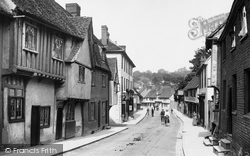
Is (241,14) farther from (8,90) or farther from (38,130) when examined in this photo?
(38,130)

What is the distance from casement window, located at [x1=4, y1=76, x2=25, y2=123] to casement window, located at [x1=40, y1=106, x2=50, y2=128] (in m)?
1.89

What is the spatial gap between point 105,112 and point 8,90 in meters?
17.8

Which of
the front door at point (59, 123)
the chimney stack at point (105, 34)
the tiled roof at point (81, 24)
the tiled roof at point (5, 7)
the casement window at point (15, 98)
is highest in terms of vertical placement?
the chimney stack at point (105, 34)

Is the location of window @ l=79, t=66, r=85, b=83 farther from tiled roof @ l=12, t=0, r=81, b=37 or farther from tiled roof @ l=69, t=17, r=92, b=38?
tiled roof @ l=12, t=0, r=81, b=37

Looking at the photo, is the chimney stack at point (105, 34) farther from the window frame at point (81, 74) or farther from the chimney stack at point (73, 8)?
the window frame at point (81, 74)

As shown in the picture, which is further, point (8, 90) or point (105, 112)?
point (105, 112)

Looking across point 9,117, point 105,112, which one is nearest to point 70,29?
point 9,117

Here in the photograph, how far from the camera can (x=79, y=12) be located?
27.5 m

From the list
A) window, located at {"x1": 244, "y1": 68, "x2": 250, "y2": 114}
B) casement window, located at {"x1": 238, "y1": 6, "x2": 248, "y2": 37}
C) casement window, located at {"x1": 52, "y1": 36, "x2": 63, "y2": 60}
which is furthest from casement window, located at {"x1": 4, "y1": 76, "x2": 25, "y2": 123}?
casement window, located at {"x1": 238, "y1": 6, "x2": 248, "y2": 37}

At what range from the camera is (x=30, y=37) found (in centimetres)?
1445

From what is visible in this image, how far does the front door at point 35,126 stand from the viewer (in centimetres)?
1526

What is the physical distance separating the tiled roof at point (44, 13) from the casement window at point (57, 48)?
0.67 m

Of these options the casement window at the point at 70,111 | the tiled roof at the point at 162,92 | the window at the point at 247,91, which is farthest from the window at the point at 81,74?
the tiled roof at the point at 162,92

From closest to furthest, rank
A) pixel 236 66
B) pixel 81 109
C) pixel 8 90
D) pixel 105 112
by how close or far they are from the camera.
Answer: pixel 236 66 < pixel 8 90 < pixel 81 109 < pixel 105 112
